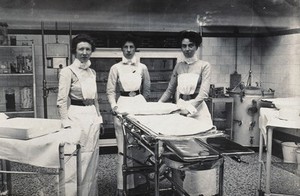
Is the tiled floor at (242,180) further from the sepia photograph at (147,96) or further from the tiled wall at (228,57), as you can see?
the tiled wall at (228,57)

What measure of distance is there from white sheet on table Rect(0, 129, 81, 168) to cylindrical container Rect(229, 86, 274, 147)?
141 inches

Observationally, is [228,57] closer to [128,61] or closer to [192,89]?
[192,89]

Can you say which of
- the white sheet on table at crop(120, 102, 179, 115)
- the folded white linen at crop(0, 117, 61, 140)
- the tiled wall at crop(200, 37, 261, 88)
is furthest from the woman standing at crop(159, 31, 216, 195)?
the tiled wall at crop(200, 37, 261, 88)

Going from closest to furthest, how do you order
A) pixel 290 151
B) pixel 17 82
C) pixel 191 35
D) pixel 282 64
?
pixel 191 35 < pixel 290 151 < pixel 17 82 < pixel 282 64

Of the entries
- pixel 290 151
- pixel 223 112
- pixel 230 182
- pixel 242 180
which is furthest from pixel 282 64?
pixel 230 182

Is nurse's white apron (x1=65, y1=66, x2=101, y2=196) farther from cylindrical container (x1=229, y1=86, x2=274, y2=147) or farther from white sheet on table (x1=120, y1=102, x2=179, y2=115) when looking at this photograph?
cylindrical container (x1=229, y1=86, x2=274, y2=147)

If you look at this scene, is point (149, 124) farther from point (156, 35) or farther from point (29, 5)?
point (29, 5)

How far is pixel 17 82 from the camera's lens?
16.8 ft

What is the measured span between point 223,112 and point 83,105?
341cm

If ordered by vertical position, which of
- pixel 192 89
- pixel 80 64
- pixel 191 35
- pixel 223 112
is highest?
pixel 191 35

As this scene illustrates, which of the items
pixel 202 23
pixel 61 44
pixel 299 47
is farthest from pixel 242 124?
pixel 61 44

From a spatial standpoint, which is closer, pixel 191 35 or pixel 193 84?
pixel 191 35

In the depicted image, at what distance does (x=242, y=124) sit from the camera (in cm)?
524

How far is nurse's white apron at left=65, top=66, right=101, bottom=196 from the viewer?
Result: 9.56 ft
